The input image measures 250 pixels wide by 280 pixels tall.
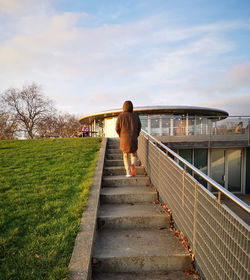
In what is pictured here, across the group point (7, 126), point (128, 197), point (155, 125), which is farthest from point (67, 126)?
point (128, 197)

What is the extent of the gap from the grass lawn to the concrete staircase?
1.61 ft

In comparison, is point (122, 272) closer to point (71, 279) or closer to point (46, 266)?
point (71, 279)

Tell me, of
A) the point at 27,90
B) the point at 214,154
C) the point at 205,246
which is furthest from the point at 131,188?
the point at 27,90

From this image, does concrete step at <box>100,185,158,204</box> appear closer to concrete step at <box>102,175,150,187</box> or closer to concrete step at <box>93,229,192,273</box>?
concrete step at <box>102,175,150,187</box>

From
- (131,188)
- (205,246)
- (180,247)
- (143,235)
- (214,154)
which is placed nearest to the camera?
(205,246)

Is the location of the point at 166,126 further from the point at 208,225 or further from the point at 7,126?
the point at 7,126

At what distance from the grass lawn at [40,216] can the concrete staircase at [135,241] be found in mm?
489

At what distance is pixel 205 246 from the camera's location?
2.31m

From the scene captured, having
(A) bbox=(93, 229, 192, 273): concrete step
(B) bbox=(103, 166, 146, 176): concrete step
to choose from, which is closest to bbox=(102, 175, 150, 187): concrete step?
(B) bbox=(103, 166, 146, 176): concrete step

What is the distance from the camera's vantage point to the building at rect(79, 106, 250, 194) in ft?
43.8

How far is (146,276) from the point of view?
252 centimetres

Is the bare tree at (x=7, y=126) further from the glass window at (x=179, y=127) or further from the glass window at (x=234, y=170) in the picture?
the glass window at (x=234, y=170)

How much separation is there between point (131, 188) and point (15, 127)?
3531cm

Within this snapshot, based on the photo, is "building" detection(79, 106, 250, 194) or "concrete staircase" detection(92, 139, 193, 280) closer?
"concrete staircase" detection(92, 139, 193, 280)
